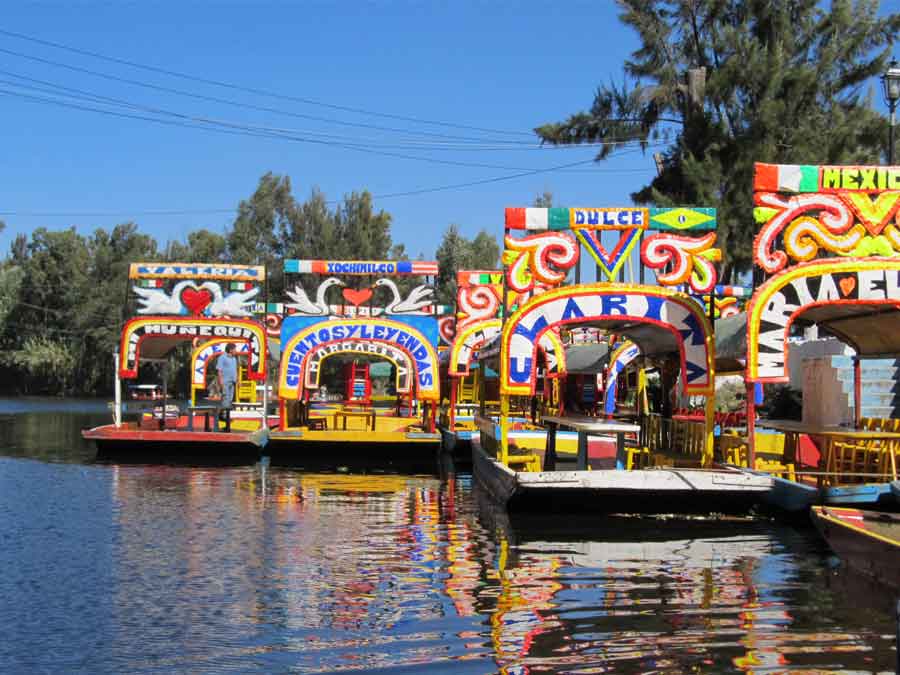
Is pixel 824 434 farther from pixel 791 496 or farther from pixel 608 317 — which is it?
pixel 608 317

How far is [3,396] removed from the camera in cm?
8119

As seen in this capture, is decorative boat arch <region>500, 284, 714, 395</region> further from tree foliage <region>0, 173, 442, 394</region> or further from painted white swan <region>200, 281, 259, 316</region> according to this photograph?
tree foliage <region>0, 173, 442, 394</region>

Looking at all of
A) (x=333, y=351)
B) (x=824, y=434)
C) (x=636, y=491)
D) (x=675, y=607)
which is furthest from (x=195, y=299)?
(x=675, y=607)

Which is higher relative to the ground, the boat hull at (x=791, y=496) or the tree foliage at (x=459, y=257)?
the tree foliage at (x=459, y=257)

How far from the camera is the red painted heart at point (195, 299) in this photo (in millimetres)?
27641

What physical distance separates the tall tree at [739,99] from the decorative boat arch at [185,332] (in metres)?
12.3

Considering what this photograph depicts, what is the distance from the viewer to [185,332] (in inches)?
1079

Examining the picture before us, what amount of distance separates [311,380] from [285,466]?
12.3ft

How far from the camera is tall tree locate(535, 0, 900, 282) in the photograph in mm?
32938

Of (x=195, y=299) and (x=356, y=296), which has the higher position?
(x=356, y=296)

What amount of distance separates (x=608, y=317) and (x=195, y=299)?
523 inches

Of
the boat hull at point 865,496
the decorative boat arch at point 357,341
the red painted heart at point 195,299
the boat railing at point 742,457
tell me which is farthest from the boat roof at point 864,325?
the red painted heart at point 195,299

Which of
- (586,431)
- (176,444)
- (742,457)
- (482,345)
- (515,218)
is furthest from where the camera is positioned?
(482,345)

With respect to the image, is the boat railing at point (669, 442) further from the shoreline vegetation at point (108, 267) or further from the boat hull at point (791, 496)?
the shoreline vegetation at point (108, 267)
